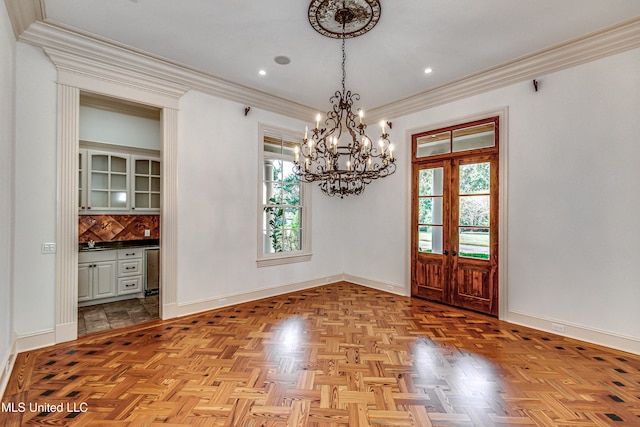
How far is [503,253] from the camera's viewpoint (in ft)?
12.7

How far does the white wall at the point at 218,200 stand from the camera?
3980 millimetres

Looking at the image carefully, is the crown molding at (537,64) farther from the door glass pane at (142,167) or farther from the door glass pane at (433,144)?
the door glass pane at (142,167)

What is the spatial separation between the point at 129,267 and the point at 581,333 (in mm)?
6130

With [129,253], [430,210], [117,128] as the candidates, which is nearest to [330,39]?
[430,210]

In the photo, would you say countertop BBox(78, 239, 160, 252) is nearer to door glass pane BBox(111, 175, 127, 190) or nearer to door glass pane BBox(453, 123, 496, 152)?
door glass pane BBox(111, 175, 127, 190)

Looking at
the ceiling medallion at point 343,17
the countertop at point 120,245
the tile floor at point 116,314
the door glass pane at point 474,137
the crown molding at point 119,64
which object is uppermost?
the ceiling medallion at point 343,17

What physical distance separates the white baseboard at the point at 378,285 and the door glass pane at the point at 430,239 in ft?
2.49

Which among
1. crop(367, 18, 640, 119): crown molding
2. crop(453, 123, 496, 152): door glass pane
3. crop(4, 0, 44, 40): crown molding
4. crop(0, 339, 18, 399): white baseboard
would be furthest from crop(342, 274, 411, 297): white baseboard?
crop(4, 0, 44, 40): crown molding

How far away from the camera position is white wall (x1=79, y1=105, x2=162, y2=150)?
4.65 metres

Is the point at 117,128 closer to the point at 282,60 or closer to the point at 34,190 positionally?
the point at 34,190

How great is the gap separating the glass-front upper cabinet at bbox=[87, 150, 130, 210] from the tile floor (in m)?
1.58

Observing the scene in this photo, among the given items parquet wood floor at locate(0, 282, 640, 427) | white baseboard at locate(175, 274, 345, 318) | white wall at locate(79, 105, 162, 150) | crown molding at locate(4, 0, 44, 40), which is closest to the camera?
parquet wood floor at locate(0, 282, 640, 427)

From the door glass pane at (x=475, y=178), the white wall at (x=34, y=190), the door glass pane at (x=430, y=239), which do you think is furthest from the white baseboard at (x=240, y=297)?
the door glass pane at (x=475, y=178)

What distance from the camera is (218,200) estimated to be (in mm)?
4281
